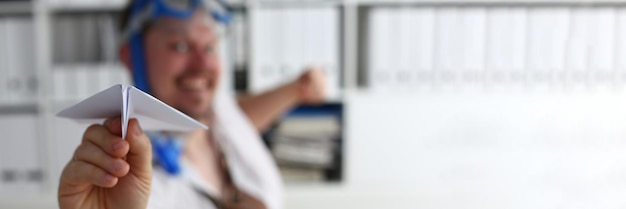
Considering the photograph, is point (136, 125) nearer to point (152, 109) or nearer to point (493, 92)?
point (152, 109)

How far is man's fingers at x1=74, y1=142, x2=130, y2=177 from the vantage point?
22 cm

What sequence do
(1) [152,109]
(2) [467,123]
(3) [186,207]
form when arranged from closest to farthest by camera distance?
(1) [152,109] < (3) [186,207] < (2) [467,123]

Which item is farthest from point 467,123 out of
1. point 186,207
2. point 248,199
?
point 186,207

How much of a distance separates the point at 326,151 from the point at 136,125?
56.5 inches

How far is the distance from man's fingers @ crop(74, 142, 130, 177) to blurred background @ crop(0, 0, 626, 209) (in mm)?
1252

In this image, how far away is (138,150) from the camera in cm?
23

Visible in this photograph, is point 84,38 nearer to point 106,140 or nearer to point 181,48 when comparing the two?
point 181,48

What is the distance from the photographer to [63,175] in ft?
0.83

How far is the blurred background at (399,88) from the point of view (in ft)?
4.92

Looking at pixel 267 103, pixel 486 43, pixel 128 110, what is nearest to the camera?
pixel 128 110

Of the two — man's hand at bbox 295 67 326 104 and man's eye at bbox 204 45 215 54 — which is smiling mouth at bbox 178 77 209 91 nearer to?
man's eye at bbox 204 45 215 54

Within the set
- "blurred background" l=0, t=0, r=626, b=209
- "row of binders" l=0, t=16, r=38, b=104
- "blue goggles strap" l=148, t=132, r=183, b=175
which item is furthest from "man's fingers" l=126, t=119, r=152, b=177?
"row of binders" l=0, t=16, r=38, b=104

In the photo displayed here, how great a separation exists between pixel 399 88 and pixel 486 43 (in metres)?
0.25

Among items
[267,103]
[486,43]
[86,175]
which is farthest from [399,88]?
[86,175]
